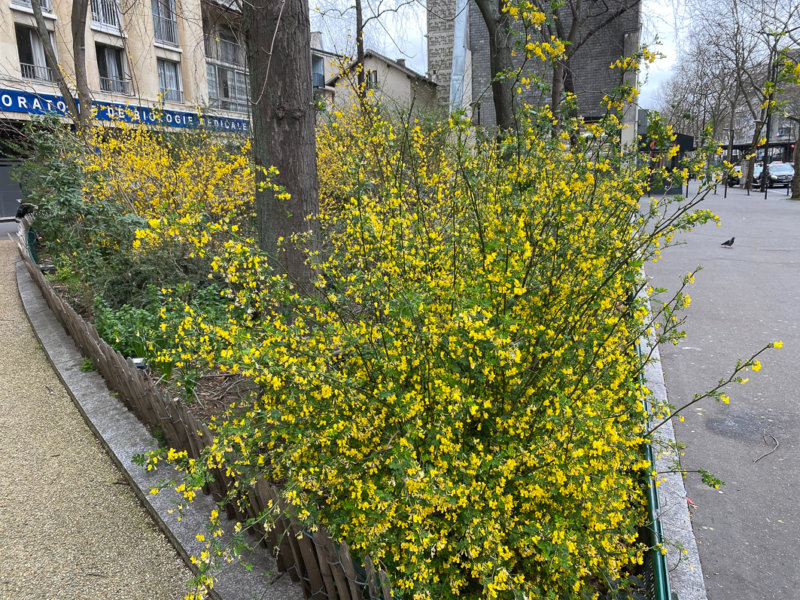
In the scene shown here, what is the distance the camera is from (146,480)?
10.4ft

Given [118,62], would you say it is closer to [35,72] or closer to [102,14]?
[102,14]

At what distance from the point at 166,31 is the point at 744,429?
26610 mm

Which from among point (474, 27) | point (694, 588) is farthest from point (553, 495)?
point (474, 27)

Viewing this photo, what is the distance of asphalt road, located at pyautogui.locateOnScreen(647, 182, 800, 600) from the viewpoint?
9.40ft

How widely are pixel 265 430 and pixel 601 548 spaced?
5.38 ft

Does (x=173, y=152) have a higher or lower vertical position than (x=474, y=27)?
lower

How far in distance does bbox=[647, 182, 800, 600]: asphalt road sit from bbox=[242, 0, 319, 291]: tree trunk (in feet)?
10.0

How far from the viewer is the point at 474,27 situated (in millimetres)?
24328

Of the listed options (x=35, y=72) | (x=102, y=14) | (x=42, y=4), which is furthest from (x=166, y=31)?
(x=35, y=72)

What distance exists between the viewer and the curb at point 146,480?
245 centimetres

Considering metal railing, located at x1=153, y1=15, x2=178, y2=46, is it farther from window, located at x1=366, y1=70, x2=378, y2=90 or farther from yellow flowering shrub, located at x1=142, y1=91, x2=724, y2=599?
yellow flowering shrub, located at x1=142, y1=91, x2=724, y2=599

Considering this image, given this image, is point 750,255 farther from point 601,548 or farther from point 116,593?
point 116,593

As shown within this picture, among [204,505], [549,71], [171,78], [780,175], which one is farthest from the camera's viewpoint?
[780,175]

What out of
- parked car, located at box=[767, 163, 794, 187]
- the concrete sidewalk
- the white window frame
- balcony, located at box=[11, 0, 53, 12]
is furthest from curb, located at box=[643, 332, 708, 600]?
parked car, located at box=[767, 163, 794, 187]
